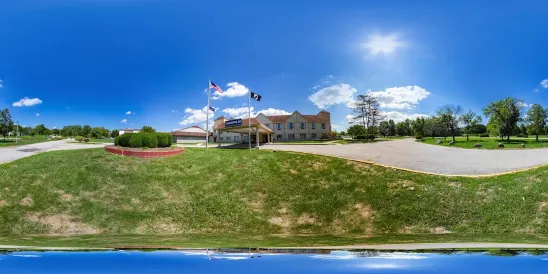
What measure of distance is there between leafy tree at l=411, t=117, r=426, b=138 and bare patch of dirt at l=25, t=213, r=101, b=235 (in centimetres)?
1611

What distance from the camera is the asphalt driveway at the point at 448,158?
1070 cm

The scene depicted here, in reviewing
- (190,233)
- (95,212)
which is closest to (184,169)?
(95,212)

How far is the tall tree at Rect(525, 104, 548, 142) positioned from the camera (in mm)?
11141

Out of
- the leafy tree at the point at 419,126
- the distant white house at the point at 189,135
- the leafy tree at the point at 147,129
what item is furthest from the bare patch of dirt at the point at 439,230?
the distant white house at the point at 189,135

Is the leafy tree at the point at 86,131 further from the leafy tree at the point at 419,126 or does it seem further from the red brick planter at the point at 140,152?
the leafy tree at the point at 419,126

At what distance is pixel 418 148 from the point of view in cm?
1420

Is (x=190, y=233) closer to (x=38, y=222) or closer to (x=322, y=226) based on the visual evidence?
(x=322, y=226)

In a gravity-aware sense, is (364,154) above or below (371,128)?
below

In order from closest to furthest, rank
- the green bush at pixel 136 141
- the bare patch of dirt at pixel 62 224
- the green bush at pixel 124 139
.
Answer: the bare patch of dirt at pixel 62 224
the green bush at pixel 136 141
the green bush at pixel 124 139

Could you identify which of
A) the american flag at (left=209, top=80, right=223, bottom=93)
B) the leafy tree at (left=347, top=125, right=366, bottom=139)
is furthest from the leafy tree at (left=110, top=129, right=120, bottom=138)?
the leafy tree at (left=347, top=125, right=366, bottom=139)

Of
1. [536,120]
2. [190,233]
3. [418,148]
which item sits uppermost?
[536,120]

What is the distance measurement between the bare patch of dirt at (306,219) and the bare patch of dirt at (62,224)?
6.35m

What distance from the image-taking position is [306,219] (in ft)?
27.9

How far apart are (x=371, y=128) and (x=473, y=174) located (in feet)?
30.0
